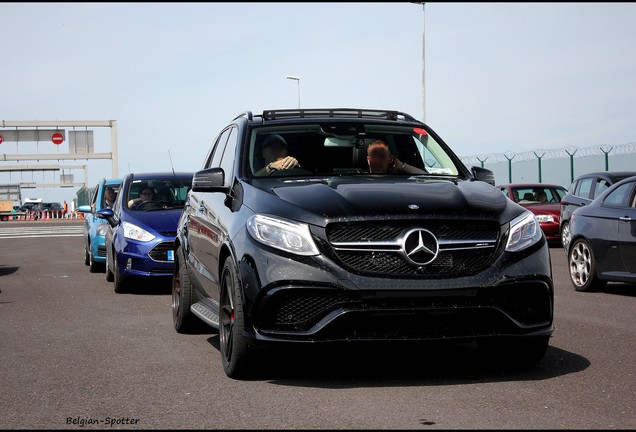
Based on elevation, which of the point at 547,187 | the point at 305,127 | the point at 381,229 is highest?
the point at 305,127

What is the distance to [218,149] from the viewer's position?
9.70 meters

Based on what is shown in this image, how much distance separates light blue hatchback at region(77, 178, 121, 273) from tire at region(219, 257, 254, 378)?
35.2ft

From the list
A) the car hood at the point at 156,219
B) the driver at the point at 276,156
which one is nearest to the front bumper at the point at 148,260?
the car hood at the point at 156,219

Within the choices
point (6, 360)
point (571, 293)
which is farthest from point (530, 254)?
point (571, 293)

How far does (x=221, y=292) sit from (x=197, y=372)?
0.57 meters

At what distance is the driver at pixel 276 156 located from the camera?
8023mm

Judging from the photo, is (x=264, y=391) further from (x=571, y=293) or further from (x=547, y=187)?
(x=547, y=187)

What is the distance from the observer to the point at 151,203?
51.1 feet

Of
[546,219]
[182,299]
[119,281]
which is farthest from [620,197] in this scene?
[546,219]

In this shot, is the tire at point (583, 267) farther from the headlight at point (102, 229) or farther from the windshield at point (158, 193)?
the headlight at point (102, 229)

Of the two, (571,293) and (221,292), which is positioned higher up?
(221,292)

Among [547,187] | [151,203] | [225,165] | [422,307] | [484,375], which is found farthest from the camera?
[547,187]

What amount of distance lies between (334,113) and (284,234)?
227 centimetres

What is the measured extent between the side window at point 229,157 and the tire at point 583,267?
6.12 metres
